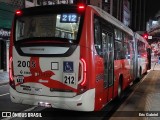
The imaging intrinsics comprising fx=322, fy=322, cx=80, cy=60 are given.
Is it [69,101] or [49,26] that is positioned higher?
[49,26]

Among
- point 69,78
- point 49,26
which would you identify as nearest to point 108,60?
point 69,78

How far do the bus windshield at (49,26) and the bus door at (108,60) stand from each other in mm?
1347

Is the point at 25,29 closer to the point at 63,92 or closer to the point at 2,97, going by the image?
the point at 63,92

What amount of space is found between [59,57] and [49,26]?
0.90 m

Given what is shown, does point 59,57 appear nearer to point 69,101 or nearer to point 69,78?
point 69,78

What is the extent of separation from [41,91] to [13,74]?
994mm

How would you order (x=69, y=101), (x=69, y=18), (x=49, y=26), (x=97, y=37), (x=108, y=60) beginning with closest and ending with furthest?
(x=69, y=101) < (x=69, y=18) < (x=49, y=26) < (x=97, y=37) < (x=108, y=60)

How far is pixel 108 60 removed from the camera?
9.59 m

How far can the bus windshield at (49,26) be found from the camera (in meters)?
8.09

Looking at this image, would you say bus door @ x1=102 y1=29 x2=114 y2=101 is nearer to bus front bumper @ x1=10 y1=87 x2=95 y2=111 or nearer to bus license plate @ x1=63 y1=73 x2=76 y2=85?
bus front bumper @ x1=10 y1=87 x2=95 y2=111

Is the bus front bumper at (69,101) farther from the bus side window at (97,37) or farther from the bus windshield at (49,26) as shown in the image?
the bus windshield at (49,26)

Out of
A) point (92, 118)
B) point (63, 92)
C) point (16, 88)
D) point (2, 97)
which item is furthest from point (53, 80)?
point (2, 97)

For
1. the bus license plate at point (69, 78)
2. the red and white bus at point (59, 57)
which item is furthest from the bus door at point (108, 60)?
the bus license plate at point (69, 78)

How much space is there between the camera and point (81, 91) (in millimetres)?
7797
